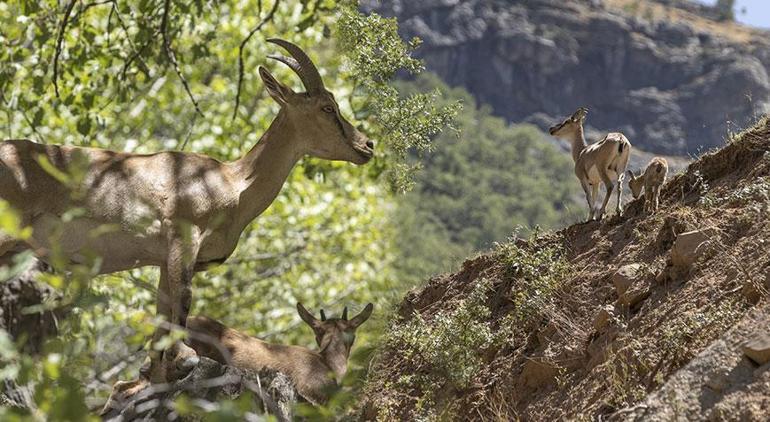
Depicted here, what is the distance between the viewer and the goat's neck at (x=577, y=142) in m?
9.90

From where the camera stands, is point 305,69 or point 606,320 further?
point 305,69

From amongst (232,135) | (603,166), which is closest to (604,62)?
(232,135)

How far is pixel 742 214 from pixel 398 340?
280 cm

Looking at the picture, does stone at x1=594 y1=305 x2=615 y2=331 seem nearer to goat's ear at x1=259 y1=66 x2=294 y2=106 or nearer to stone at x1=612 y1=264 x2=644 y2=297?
stone at x1=612 y1=264 x2=644 y2=297

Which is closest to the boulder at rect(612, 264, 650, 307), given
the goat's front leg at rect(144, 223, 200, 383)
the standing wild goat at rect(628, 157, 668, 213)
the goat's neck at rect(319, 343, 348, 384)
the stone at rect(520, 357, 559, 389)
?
the stone at rect(520, 357, 559, 389)

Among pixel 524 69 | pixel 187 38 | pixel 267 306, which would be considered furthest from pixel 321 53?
pixel 524 69

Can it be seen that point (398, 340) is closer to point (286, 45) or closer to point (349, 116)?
point (286, 45)

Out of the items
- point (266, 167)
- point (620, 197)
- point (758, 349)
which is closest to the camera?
point (758, 349)

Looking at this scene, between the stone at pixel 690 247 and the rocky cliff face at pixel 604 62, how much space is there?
360ft

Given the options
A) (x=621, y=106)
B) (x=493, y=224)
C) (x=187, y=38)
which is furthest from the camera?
(x=621, y=106)

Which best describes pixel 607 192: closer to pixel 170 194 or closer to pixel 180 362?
pixel 170 194

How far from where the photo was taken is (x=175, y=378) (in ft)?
23.0

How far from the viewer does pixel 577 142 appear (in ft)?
33.3

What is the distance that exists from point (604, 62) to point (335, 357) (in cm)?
15495
